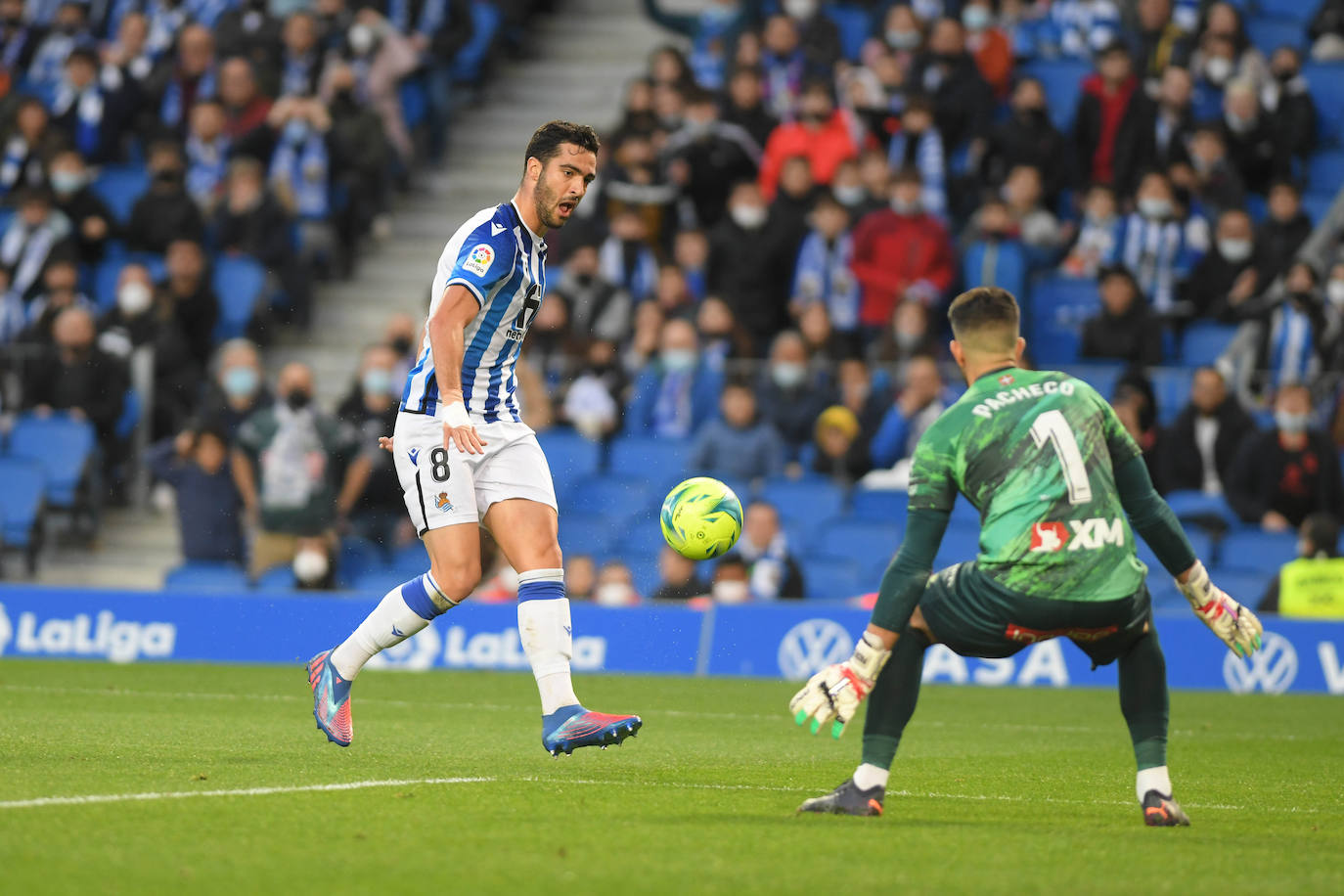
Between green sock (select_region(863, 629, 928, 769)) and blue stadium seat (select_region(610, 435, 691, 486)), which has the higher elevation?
green sock (select_region(863, 629, 928, 769))

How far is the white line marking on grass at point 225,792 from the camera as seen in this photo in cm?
647

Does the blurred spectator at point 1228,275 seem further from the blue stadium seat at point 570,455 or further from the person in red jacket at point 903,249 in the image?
the blue stadium seat at point 570,455

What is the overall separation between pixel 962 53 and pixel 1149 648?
13.3 m

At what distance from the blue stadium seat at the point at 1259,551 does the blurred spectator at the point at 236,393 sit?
8.82m

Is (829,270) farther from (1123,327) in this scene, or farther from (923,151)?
(1123,327)

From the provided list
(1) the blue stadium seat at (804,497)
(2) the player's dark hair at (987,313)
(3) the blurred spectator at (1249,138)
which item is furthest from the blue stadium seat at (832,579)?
(2) the player's dark hair at (987,313)

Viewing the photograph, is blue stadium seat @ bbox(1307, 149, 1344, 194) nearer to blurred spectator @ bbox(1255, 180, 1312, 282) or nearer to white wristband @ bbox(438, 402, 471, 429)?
blurred spectator @ bbox(1255, 180, 1312, 282)

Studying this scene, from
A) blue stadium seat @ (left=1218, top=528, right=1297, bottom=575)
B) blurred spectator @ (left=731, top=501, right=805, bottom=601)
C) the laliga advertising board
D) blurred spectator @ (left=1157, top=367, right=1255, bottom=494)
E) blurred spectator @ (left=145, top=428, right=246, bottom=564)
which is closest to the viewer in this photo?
the laliga advertising board

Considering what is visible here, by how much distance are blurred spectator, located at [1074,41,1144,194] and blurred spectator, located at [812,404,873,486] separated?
3796 mm

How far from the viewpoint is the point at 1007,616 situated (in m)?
6.41

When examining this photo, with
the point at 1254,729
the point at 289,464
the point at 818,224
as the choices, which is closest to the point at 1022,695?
the point at 1254,729

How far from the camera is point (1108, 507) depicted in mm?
6500

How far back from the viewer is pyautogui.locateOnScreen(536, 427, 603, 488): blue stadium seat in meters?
17.3

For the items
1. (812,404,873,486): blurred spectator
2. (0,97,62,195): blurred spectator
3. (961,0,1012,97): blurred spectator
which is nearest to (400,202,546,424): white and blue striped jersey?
(812,404,873,486): blurred spectator
